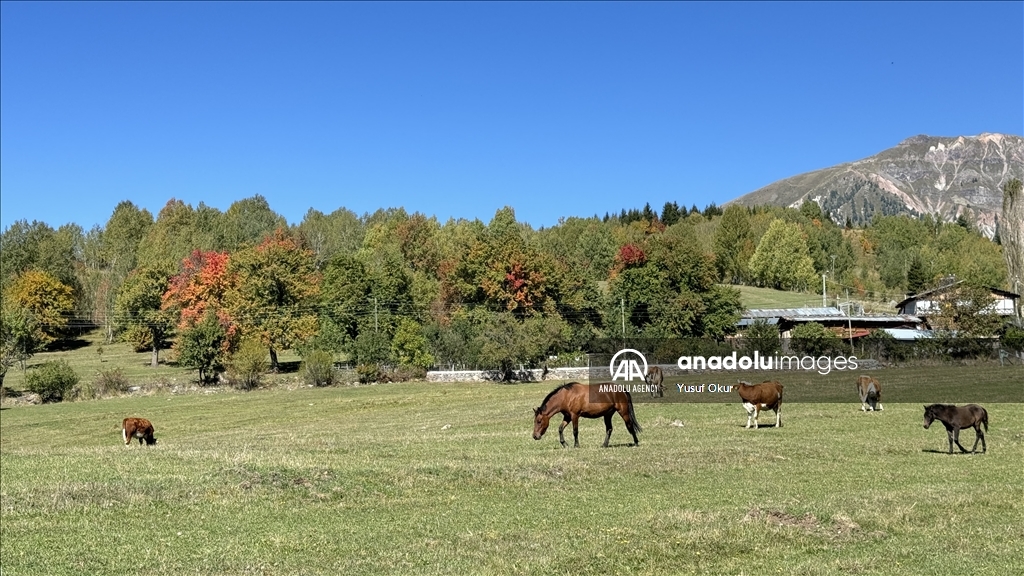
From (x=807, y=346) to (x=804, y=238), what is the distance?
9631 centimetres

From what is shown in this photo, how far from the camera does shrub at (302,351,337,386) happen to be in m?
76.1

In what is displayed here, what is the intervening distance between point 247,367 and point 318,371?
6196 millimetres

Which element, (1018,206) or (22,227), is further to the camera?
(22,227)

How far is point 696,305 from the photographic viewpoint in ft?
302

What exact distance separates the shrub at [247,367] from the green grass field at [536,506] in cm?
4894

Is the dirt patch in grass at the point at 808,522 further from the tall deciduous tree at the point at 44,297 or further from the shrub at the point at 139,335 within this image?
the tall deciduous tree at the point at 44,297

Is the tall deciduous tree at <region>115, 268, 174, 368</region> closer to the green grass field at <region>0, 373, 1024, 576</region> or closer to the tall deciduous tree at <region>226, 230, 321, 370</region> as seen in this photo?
the tall deciduous tree at <region>226, 230, 321, 370</region>

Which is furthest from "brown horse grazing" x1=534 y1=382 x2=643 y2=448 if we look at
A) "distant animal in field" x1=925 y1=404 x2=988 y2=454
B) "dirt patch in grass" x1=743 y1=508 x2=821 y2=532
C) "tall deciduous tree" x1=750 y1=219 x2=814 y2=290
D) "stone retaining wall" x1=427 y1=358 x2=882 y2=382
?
"tall deciduous tree" x1=750 y1=219 x2=814 y2=290

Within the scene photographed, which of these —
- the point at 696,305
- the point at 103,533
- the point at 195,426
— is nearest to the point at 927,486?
the point at 103,533

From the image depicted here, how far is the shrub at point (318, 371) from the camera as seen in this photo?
2997 inches

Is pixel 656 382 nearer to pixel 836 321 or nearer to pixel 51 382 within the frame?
pixel 51 382

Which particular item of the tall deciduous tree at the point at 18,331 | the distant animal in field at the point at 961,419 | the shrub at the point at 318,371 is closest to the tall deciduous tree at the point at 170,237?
the tall deciduous tree at the point at 18,331

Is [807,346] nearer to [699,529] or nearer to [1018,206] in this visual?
[1018,206]

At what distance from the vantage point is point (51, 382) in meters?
71.0
